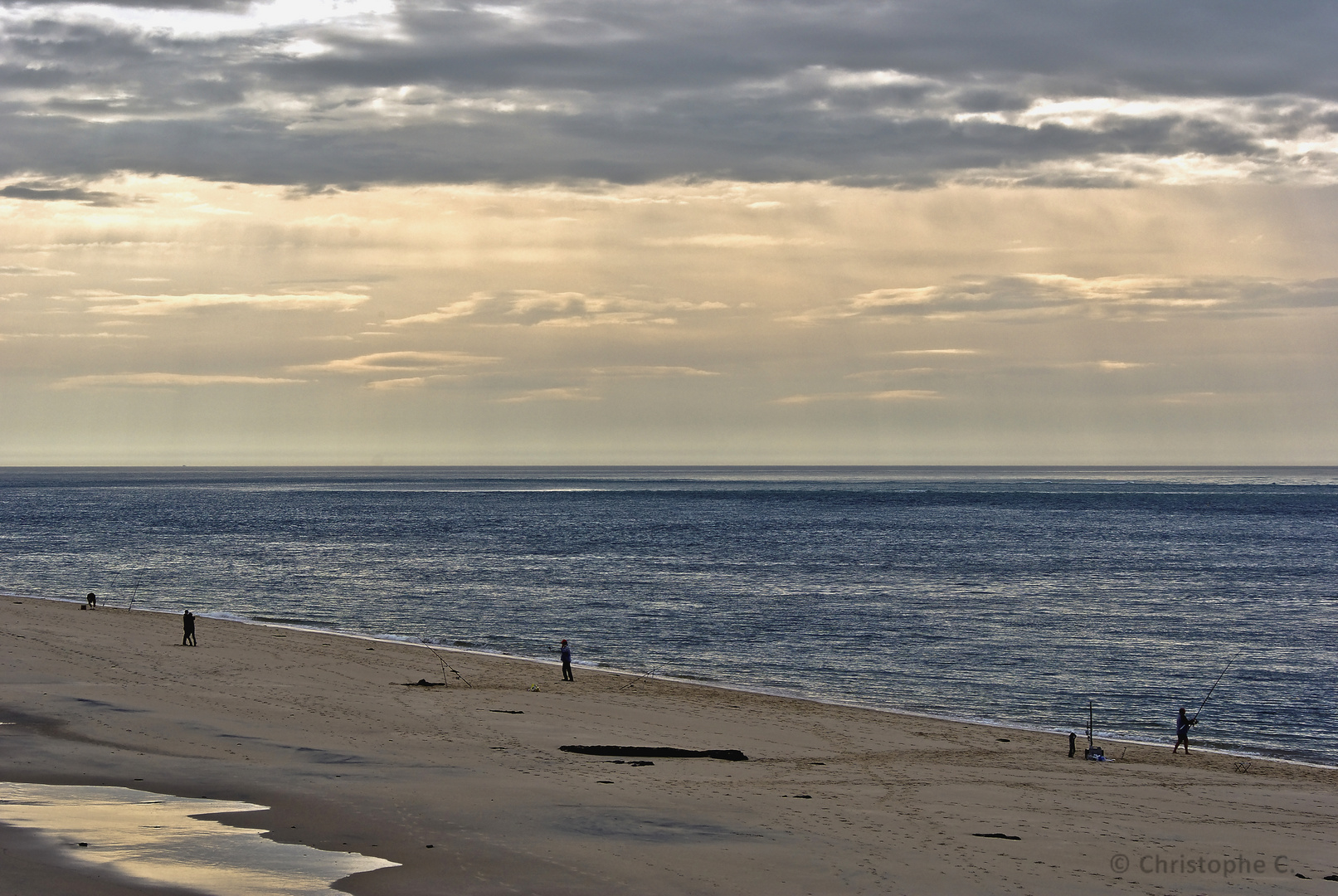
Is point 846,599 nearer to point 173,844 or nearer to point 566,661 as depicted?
point 566,661

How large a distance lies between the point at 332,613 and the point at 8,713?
2939cm

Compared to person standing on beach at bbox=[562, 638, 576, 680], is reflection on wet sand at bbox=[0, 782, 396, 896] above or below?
above

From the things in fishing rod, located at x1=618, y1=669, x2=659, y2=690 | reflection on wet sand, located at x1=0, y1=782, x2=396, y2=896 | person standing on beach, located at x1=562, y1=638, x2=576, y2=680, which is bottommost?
fishing rod, located at x1=618, y1=669, x2=659, y2=690

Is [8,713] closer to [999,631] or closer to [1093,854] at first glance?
[1093,854]

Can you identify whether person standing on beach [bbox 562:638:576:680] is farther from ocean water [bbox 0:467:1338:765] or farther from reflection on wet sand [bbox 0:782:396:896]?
reflection on wet sand [bbox 0:782:396:896]

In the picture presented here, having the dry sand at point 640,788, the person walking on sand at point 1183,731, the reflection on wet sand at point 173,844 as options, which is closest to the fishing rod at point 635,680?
the dry sand at point 640,788

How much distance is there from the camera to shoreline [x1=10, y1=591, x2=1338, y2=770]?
2772cm

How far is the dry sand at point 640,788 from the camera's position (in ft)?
50.1

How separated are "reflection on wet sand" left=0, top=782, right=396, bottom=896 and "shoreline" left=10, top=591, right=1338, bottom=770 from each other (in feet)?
64.6

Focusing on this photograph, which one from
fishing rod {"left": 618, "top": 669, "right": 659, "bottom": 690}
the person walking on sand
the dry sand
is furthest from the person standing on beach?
the person walking on sand

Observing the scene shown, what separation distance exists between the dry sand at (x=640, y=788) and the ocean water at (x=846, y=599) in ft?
19.8

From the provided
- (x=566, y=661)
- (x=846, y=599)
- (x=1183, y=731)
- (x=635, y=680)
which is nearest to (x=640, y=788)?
(x=566, y=661)

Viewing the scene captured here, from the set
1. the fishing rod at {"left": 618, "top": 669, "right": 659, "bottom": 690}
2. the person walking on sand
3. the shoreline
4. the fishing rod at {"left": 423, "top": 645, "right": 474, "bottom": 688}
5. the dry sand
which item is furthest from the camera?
the fishing rod at {"left": 618, "top": 669, "right": 659, "bottom": 690}

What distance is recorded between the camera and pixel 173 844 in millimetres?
14977
